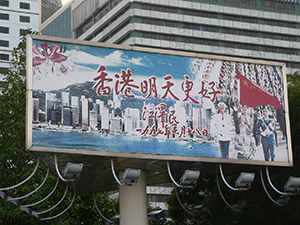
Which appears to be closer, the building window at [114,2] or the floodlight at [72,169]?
the floodlight at [72,169]

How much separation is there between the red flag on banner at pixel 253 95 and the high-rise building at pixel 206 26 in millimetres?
60034

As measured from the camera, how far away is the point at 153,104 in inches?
646

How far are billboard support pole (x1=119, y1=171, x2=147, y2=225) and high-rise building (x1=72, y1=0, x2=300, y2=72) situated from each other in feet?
201

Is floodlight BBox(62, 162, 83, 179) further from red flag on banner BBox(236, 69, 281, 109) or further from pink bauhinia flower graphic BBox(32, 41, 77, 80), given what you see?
red flag on banner BBox(236, 69, 281, 109)

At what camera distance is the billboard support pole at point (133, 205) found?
16.8 meters

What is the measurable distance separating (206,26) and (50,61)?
225ft

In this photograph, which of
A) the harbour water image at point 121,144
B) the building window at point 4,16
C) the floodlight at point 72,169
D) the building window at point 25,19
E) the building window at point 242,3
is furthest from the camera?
the building window at point 242,3

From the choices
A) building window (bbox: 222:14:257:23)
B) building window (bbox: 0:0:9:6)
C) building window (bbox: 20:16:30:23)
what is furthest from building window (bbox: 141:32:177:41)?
building window (bbox: 0:0:9:6)

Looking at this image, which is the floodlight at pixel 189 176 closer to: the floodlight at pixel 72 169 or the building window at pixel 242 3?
the floodlight at pixel 72 169

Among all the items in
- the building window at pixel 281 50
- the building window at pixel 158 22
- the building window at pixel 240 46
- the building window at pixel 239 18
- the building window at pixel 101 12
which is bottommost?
the building window at pixel 281 50

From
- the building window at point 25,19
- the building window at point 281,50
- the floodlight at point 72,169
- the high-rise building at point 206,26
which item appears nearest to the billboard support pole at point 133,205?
the floodlight at point 72,169

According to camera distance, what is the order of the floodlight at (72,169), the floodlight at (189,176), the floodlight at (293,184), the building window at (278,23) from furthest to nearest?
the building window at (278,23)
the floodlight at (293,184)
the floodlight at (189,176)
the floodlight at (72,169)

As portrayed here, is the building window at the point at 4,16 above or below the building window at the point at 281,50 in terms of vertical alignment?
above

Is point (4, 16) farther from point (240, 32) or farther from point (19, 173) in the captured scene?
point (19, 173)
